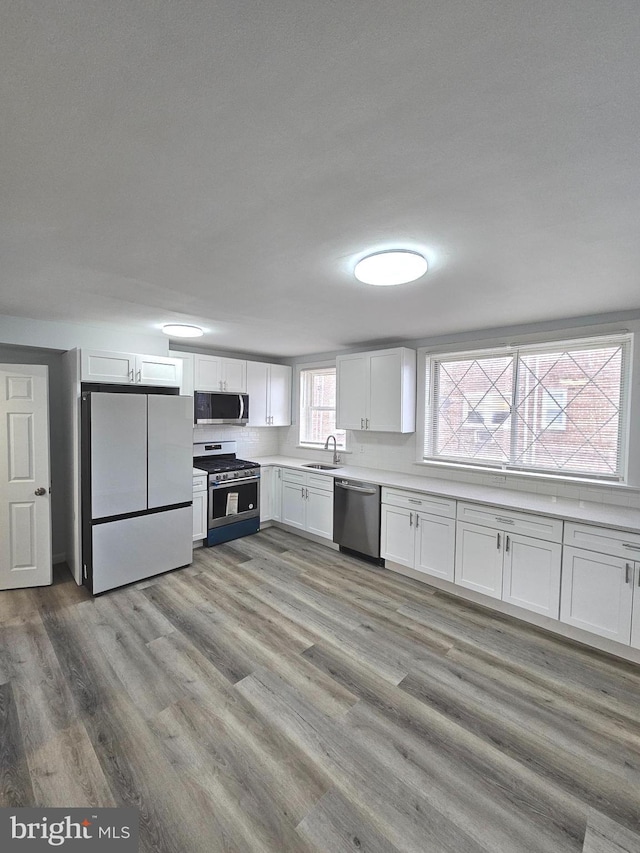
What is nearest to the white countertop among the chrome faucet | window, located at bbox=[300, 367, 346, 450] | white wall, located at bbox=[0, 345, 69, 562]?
the chrome faucet

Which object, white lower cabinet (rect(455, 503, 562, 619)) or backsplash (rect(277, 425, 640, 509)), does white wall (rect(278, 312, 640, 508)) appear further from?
white lower cabinet (rect(455, 503, 562, 619))

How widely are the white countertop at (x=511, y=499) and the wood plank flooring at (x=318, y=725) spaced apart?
94 cm

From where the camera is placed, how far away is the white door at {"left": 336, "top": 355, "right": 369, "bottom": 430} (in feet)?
14.2

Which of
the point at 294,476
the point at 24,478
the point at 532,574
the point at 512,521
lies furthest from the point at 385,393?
the point at 24,478

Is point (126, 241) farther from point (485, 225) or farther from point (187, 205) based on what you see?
point (485, 225)

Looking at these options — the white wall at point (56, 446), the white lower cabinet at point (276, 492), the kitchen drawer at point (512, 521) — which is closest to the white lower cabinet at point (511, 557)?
the kitchen drawer at point (512, 521)

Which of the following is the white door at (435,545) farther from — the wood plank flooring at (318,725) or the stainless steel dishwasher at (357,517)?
the stainless steel dishwasher at (357,517)

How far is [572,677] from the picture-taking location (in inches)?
92.1

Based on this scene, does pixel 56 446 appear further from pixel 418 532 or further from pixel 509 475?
pixel 509 475

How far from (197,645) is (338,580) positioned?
4.78 ft

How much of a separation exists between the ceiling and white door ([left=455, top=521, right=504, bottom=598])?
6.42 feet

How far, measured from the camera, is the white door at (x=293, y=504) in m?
4.70

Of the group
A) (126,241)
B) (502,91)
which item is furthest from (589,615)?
(126,241)

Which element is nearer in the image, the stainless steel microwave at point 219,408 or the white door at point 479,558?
the white door at point 479,558
